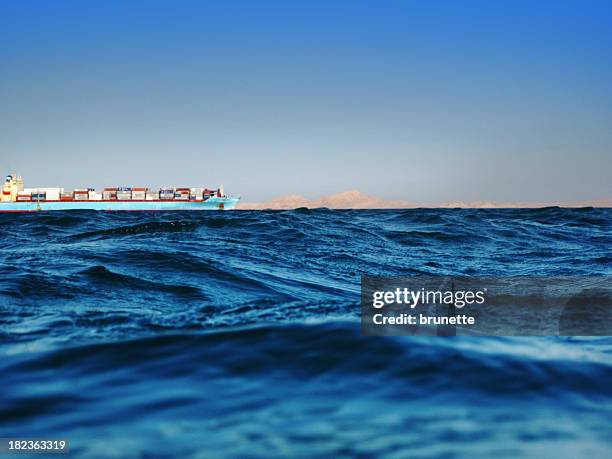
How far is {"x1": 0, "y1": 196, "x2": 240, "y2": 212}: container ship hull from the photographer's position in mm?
105750

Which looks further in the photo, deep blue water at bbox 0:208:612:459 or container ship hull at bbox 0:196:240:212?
container ship hull at bbox 0:196:240:212

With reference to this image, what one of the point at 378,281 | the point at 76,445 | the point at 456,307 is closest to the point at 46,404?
the point at 76,445

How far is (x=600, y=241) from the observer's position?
21.6 m

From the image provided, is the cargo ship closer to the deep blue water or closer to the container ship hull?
the container ship hull

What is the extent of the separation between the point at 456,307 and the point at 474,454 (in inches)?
217

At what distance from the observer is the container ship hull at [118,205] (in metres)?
106

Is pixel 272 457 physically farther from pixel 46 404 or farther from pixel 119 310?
pixel 119 310

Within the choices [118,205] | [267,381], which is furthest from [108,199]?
[267,381]

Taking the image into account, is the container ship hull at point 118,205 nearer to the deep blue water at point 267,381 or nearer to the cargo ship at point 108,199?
the cargo ship at point 108,199

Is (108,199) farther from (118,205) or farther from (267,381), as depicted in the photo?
(267,381)

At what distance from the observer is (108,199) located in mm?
109250

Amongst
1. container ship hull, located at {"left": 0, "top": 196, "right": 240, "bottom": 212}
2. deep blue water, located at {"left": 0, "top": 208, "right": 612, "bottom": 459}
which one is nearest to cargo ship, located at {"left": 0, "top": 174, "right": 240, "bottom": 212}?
container ship hull, located at {"left": 0, "top": 196, "right": 240, "bottom": 212}

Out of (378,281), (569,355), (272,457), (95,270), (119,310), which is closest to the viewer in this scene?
(272,457)

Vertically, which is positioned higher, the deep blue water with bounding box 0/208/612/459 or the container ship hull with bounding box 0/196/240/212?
the container ship hull with bounding box 0/196/240/212
